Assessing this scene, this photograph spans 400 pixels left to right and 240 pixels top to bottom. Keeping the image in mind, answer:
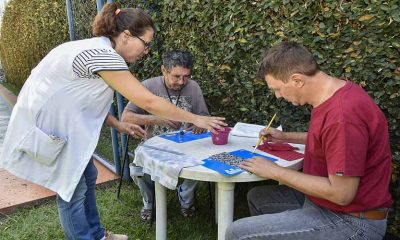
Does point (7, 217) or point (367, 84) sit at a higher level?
point (367, 84)

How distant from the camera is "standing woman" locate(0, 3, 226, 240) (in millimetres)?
2166

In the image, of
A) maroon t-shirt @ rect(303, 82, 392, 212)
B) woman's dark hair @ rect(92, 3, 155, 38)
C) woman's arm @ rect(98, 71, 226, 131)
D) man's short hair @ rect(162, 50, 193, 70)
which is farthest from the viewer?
man's short hair @ rect(162, 50, 193, 70)

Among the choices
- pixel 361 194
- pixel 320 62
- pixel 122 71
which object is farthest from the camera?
pixel 320 62

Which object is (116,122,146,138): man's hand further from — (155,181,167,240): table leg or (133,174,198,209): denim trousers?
(133,174,198,209): denim trousers

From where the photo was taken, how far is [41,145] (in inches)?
87.7

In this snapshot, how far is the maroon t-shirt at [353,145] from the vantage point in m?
1.65

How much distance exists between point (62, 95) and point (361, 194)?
66.8 inches

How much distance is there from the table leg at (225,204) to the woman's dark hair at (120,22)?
106 cm

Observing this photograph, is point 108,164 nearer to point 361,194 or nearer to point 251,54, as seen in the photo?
point 251,54

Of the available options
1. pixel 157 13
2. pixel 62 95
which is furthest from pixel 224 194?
pixel 157 13

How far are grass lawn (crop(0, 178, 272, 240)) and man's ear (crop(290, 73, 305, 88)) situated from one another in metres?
1.82

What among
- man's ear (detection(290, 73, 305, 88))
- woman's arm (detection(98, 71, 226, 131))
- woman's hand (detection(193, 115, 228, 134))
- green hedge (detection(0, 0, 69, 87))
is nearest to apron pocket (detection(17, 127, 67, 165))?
woman's arm (detection(98, 71, 226, 131))

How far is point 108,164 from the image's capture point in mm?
4562


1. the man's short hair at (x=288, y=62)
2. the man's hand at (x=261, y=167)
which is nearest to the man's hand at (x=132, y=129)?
the man's hand at (x=261, y=167)
